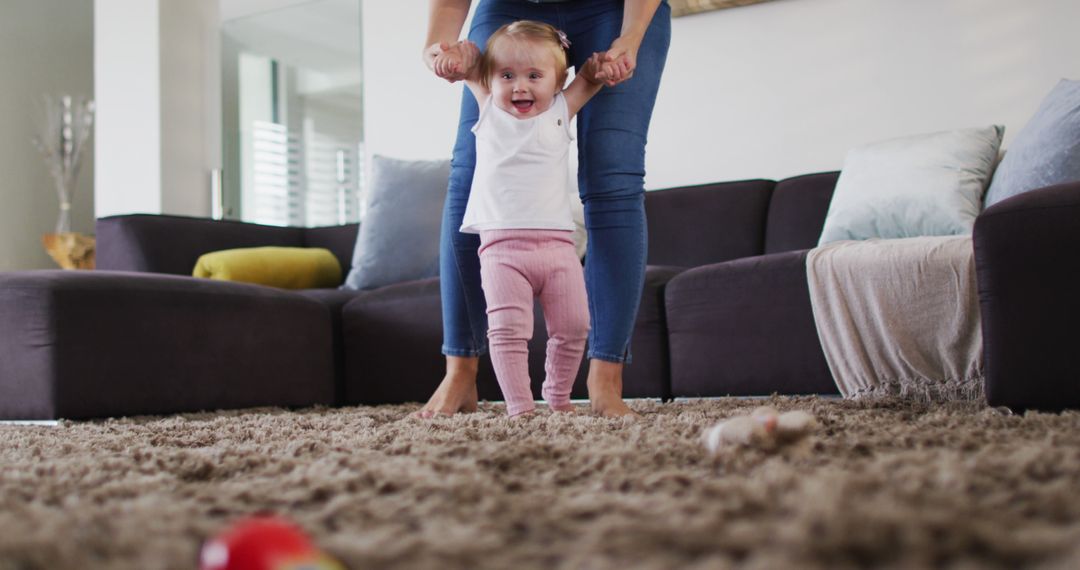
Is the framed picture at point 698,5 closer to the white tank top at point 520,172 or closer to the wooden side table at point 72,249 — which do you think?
the white tank top at point 520,172

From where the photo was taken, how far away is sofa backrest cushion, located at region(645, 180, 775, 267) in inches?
119

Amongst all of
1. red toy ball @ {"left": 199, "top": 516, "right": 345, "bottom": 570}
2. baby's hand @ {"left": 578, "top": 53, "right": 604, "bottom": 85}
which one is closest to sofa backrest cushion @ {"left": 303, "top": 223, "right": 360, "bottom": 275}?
baby's hand @ {"left": 578, "top": 53, "right": 604, "bottom": 85}

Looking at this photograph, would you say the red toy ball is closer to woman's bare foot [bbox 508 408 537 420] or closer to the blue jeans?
woman's bare foot [bbox 508 408 537 420]

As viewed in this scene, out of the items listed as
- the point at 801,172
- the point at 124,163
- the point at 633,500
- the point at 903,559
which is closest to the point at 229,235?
the point at 124,163

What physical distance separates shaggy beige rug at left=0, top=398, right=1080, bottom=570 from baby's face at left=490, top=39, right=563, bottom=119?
0.64m

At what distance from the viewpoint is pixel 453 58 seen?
1.64 metres

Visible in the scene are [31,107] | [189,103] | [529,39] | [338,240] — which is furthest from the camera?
[31,107]

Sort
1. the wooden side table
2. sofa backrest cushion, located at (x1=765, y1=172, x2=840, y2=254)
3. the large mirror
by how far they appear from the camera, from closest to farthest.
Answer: sofa backrest cushion, located at (x1=765, y1=172, x2=840, y2=254) → the wooden side table → the large mirror

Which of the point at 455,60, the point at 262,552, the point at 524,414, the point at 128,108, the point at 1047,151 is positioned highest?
the point at 128,108

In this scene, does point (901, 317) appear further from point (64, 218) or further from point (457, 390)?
point (64, 218)

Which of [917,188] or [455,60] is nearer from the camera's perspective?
[455,60]

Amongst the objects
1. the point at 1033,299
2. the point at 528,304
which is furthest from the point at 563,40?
the point at 1033,299

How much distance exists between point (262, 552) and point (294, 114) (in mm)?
5598

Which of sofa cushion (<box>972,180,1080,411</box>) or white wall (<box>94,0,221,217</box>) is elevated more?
white wall (<box>94,0,221,217</box>)
